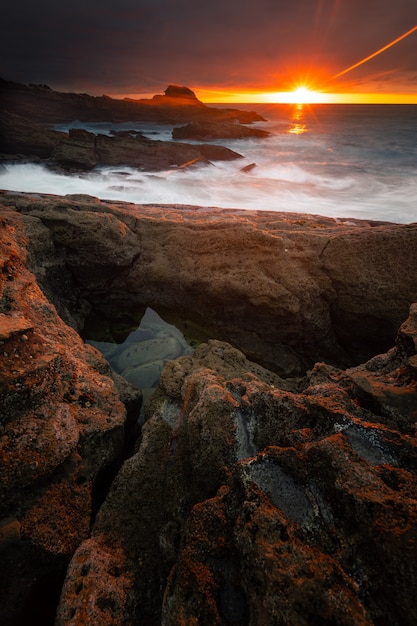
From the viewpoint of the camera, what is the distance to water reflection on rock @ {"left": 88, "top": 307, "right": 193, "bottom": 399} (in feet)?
19.9

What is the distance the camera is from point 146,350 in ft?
21.9

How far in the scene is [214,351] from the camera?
4.96 m

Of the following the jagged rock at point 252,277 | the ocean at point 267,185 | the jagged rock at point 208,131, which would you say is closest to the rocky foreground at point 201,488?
the jagged rock at point 252,277

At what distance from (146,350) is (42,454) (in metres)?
4.01

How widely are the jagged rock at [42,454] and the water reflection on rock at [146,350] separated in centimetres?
227

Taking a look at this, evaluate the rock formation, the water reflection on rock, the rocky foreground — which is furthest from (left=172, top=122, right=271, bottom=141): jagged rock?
the rocky foreground

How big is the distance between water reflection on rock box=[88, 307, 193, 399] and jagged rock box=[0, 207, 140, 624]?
2273 millimetres

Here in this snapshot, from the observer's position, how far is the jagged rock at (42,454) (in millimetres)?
2438

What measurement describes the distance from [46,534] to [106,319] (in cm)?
532

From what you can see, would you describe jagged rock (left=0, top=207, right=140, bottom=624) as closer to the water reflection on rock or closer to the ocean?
the water reflection on rock

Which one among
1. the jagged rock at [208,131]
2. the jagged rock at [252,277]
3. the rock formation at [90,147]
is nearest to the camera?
the jagged rock at [252,277]

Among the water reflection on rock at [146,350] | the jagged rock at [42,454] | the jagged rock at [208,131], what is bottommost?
the water reflection on rock at [146,350]

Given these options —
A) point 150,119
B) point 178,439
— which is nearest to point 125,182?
point 178,439

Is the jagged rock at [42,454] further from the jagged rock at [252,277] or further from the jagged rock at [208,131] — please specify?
the jagged rock at [208,131]
